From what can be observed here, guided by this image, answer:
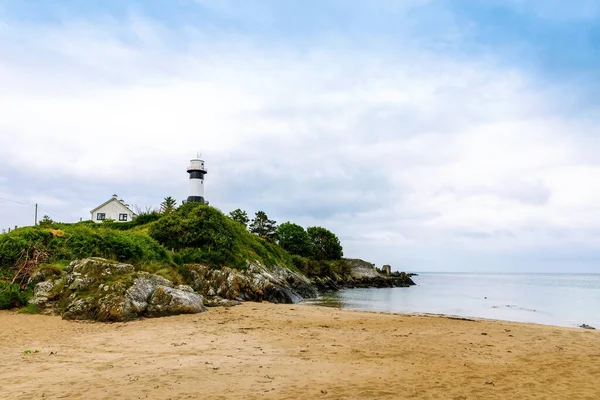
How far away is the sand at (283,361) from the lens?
7.39 metres

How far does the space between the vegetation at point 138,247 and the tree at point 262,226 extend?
20.5m

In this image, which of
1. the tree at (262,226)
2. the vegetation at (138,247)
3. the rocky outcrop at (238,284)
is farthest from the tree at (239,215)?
the rocky outcrop at (238,284)

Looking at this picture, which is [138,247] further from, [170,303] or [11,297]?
[170,303]

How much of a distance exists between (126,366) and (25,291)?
1237cm

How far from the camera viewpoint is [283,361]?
9.58m

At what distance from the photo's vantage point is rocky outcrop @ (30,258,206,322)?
15570 mm

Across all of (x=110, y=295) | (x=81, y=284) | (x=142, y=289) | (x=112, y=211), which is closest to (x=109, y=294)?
(x=110, y=295)

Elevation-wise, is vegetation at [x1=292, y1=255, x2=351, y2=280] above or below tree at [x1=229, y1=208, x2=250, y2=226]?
below

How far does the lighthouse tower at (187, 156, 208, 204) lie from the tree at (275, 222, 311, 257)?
62.4ft

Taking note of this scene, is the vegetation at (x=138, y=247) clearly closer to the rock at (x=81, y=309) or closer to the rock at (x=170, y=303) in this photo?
the rock at (x=81, y=309)

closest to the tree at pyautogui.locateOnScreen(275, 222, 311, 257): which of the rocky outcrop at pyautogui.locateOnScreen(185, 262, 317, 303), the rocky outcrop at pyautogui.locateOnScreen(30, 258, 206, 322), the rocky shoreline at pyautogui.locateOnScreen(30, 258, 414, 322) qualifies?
the rocky outcrop at pyautogui.locateOnScreen(185, 262, 317, 303)

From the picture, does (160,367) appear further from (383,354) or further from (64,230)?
(64,230)

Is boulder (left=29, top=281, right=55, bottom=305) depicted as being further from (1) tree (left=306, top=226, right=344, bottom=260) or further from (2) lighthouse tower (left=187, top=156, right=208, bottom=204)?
(1) tree (left=306, top=226, right=344, bottom=260)

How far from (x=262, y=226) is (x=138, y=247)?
159ft
